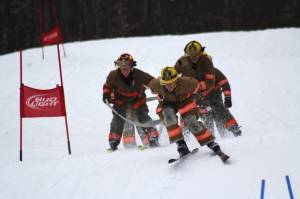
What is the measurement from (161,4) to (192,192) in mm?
27400

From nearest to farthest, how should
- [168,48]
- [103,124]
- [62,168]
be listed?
1. [62,168]
2. [103,124]
3. [168,48]

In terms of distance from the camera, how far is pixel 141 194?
5309 millimetres

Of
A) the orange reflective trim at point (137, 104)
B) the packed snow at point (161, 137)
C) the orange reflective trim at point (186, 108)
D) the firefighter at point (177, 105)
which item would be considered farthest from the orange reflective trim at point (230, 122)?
the orange reflective trim at point (186, 108)

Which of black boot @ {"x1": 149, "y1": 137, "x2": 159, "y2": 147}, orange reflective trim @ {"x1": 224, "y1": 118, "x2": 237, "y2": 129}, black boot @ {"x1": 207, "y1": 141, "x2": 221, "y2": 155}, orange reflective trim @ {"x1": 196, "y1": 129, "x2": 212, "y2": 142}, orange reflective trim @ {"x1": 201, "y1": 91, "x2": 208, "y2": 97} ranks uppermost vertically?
orange reflective trim @ {"x1": 201, "y1": 91, "x2": 208, "y2": 97}

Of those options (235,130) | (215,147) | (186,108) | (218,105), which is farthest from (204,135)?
(218,105)

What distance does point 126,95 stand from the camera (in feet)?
26.9

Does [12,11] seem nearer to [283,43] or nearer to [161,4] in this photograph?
[161,4]

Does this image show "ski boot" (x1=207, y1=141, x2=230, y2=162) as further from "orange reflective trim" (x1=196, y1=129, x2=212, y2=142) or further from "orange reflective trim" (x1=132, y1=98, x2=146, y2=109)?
"orange reflective trim" (x1=132, y1=98, x2=146, y2=109)

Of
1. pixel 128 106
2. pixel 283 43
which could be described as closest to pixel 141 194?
Result: pixel 128 106

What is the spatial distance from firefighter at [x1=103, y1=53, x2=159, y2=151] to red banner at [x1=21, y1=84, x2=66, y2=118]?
0.89 meters

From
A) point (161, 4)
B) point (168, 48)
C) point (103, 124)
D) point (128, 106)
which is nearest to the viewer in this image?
point (128, 106)

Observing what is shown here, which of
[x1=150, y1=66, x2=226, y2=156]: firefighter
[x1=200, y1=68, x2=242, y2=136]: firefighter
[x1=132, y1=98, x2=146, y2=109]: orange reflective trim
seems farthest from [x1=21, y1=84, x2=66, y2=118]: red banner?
[x1=200, y1=68, x2=242, y2=136]: firefighter

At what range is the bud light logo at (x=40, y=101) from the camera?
7586mm

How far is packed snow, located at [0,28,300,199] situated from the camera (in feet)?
17.7
